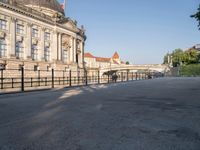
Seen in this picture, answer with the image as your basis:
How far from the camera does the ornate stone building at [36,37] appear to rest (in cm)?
3378

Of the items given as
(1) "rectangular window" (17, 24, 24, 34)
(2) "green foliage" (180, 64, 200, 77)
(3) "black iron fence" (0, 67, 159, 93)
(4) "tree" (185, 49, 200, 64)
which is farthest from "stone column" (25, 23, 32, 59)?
(4) "tree" (185, 49, 200, 64)

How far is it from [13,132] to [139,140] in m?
2.51

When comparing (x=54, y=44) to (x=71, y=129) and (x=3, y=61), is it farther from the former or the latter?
(x=71, y=129)

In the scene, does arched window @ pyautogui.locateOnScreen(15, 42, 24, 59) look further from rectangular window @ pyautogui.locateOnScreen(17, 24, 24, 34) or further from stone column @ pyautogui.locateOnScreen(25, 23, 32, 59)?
rectangular window @ pyautogui.locateOnScreen(17, 24, 24, 34)

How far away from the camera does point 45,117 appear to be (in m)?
5.02

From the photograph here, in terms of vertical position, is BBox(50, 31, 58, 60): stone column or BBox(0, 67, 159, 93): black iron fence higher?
BBox(50, 31, 58, 60): stone column

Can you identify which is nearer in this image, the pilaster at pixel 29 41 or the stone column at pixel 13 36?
the stone column at pixel 13 36

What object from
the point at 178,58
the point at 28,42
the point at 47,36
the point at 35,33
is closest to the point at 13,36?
the point at 28,42

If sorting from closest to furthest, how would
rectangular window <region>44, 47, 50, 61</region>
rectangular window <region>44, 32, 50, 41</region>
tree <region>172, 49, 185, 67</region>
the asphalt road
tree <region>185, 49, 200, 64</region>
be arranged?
the asphalt road, rectangular window <region>44, 32, 50, 41</region>, rectangular window <region>44, 47, 50, 61</region>, tree <region>185, 49, 200, 64</region>, tree <region>172, 49, 185, 67</region>

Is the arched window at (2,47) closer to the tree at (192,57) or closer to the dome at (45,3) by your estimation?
the dome at (45,3)

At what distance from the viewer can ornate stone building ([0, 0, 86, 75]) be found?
111ft

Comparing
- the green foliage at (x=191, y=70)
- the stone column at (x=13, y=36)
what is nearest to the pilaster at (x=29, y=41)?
the stone column at (x=13, y=36)

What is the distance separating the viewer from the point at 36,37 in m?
40.3

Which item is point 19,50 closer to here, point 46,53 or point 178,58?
point 46,53
